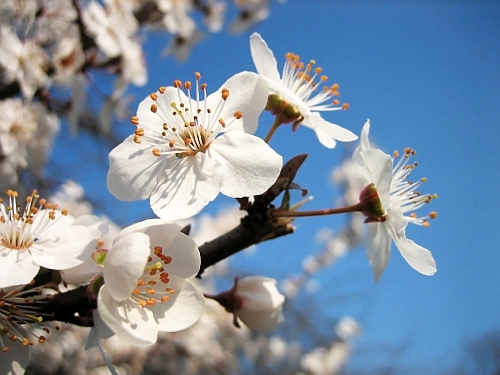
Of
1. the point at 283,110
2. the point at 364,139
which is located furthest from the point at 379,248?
the point at 283,110

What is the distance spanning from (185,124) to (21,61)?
1.43 m

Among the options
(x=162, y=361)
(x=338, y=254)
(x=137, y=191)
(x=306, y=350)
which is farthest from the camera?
(x=338, y=254)

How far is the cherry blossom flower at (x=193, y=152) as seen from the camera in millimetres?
693

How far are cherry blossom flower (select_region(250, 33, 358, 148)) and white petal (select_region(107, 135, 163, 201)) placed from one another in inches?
9.7

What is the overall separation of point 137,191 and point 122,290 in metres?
0.18

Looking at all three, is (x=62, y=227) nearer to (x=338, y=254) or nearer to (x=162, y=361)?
(x=162, y=361)

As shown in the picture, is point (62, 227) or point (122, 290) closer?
point (122, 290)

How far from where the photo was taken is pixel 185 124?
785 mm

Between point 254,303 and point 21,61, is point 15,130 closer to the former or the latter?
point 21,61

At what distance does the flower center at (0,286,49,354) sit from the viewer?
2.35 ft

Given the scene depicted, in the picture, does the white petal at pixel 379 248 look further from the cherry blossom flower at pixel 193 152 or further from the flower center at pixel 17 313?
the flower center at pixel 17 313

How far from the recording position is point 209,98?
0.84 meters

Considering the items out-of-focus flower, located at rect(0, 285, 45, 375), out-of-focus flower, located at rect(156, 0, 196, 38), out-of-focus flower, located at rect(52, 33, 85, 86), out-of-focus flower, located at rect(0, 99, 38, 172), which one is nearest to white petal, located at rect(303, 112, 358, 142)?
out-of-focus flower, located at rect(0, 285, 45, 375)

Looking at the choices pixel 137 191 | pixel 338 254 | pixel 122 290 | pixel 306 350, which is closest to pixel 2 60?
pixel 137 191
